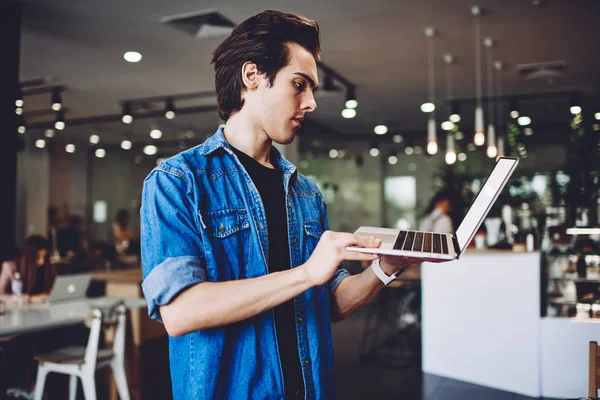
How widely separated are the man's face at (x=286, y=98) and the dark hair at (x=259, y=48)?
0.02 metres

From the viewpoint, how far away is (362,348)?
5898mm

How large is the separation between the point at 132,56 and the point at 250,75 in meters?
5.24

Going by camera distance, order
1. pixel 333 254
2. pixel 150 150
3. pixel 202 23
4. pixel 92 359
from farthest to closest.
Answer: pixel 150 150
pixel 202 23
pixel 92 359
pixel 333 254

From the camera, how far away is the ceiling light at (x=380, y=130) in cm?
1072

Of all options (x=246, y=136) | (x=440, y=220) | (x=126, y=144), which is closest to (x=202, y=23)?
(x=440, y=220)

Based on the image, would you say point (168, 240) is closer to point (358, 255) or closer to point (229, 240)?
point (229, 240)

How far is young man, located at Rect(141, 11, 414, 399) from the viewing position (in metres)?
0.98

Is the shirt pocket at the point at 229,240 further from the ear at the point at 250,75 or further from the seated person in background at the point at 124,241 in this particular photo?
the seated person in background at the point at 124,241

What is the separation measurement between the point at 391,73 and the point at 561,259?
333 centimetres

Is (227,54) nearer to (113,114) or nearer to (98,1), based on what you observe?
(98,1)

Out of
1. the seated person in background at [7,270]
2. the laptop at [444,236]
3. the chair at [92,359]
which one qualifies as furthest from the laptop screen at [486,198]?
the seated person in background at [7,270]

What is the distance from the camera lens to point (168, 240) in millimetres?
1031

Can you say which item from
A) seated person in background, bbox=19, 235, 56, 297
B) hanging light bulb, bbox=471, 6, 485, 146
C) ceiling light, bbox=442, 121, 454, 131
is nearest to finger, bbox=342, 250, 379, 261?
hanging light bulb, bbox=471, 6, 485, 146

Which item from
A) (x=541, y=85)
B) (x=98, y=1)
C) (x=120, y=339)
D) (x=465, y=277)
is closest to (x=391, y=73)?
(x=541, y=85)
